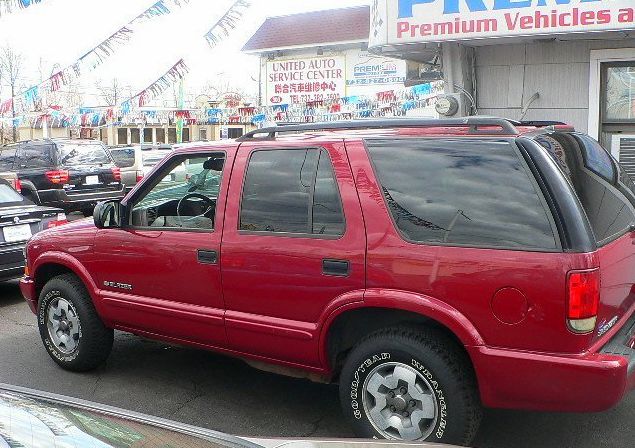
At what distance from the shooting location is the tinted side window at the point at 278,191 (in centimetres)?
403

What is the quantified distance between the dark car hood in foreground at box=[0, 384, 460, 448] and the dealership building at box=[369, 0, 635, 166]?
18.6 feet

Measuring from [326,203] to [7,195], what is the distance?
5.82 m

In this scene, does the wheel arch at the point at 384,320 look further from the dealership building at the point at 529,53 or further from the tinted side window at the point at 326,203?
the dealership building at the point at 529,53

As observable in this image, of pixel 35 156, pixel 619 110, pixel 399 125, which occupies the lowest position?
pixel 35 156

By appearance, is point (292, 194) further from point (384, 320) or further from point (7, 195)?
point (7, 195)

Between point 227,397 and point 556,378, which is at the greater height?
point 556,378

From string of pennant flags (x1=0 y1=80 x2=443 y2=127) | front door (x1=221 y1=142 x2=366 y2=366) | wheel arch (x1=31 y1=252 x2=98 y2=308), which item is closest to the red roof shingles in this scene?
string of pennant flags (x1=0 y1=80 x2=443 y2=127)

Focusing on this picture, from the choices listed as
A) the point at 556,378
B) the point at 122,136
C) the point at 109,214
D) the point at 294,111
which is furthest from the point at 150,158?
the point at 122,136

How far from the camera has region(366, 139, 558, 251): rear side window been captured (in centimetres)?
331

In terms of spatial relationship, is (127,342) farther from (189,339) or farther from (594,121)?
(594,121)

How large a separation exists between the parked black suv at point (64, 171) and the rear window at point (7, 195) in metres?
5.72

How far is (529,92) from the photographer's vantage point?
823 cm

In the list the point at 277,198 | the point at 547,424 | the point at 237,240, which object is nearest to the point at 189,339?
the point at 237,240

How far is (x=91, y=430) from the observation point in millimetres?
2068
